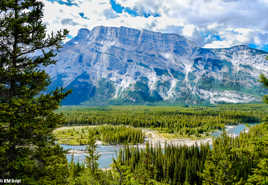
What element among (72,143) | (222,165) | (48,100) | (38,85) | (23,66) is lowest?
(72,143)

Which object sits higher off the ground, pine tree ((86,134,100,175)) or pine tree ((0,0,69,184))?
pine tree ((0,0,69,184))

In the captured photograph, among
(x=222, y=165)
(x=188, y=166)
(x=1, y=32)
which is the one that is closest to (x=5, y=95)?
(x=1, y=32)

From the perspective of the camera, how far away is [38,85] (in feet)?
54.0

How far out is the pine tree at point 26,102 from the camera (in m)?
14.2

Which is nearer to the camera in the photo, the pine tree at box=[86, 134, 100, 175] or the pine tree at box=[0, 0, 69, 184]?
the pine tree at box=[0, 0, 69, 184]

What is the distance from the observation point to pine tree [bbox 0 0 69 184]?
46.5 feet

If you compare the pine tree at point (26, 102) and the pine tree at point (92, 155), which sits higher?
the pine tree at point (26, 102)

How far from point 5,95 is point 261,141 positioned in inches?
1004

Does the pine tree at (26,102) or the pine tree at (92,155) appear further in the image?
the pine tree at (92,155)

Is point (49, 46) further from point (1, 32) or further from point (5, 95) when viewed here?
point (5, 95)

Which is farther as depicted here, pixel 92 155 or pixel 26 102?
pixel 92 155

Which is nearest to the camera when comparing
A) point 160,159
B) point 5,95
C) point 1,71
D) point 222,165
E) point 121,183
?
point 1,71

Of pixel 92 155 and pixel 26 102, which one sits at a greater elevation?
pixel 26 102

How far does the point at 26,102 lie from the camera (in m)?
14.3
